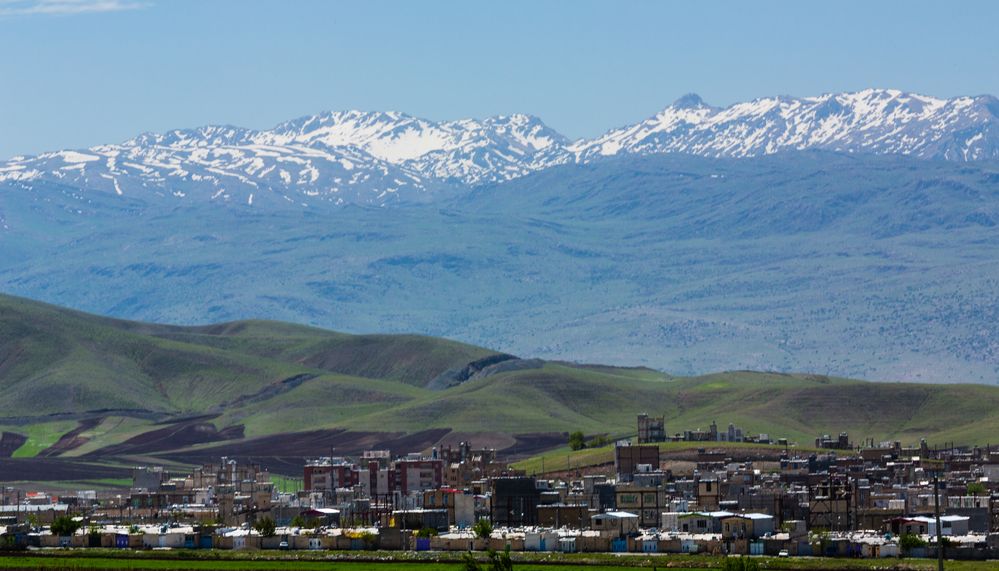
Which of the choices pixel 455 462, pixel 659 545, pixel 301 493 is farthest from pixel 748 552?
pixel 455 462

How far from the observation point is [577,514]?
131 meters

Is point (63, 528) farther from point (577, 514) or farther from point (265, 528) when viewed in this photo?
point (577, 514)

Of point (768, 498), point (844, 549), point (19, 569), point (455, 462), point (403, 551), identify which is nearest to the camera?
point (19, 569)

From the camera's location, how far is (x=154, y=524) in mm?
138500

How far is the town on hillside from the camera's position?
4545 inches

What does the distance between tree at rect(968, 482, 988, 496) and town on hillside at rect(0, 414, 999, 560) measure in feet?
0.68

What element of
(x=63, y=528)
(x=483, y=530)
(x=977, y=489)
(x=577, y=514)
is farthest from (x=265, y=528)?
(x=977, y=489)

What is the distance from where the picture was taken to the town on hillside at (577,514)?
379 ft

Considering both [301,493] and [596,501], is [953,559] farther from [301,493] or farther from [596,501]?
[301,493]

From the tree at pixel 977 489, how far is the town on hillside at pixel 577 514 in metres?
0.21

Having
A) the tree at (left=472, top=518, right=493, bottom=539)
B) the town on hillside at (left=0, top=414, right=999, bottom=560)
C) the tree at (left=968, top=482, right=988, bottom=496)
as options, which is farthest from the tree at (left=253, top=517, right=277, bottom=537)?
the tree at (left=968, top=482, right=988, bottom=496)

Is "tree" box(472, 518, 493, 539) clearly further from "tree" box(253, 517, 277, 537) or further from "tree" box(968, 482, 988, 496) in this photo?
"tree" box(968, 482, 988, 496)

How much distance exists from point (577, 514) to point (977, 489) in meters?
30.7

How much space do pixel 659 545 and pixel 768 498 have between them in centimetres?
1699
